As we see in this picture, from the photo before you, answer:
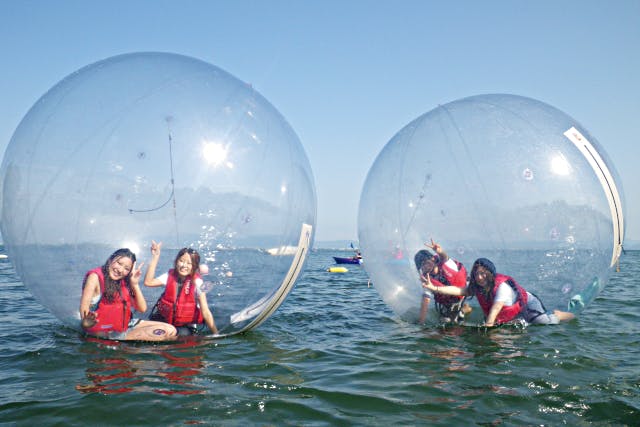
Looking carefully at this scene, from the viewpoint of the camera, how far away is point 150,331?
538cm

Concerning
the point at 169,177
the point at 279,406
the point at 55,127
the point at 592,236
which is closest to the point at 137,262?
the point at 169,177

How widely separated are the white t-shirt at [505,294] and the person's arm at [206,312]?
352 centimetres

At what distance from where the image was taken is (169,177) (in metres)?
5.04

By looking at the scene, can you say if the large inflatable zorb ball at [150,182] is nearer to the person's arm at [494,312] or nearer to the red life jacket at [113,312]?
the red life jacket at [113,312]

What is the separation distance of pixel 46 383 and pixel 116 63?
11.7ft

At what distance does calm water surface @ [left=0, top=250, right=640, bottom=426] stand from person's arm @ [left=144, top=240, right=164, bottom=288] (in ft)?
2.36

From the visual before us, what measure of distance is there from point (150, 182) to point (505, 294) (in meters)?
4.44

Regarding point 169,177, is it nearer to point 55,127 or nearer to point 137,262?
point 137,262

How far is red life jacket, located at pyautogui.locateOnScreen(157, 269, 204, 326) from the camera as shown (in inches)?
209

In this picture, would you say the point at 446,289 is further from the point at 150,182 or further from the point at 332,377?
the point at 150,182

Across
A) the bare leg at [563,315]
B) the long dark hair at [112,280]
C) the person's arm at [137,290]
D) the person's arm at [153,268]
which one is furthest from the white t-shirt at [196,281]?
the bare leg at [563,315]

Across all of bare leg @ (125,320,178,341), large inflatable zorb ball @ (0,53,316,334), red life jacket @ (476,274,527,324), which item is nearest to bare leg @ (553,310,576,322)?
red life jacket @ (476,274,527,324)

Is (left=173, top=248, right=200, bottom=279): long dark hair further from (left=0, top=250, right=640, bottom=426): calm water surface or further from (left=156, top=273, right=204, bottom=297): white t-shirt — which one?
(left=0, top=250, right=640, bottom=426): calm water surface

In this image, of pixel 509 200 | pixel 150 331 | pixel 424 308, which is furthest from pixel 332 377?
pixel 509 200
